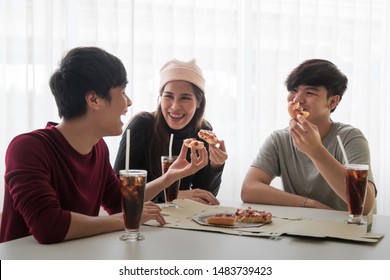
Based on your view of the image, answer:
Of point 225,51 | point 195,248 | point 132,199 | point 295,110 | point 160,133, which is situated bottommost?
point 195,248

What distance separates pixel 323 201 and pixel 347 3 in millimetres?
1957

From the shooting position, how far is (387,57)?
12.3ft

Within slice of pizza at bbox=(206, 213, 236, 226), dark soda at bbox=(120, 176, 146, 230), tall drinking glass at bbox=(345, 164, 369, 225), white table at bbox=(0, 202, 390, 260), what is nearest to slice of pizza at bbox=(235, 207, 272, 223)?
slice of pizza at bbox=(206, 213, 236, 226)

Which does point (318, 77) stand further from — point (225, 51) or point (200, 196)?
point (225, 51)

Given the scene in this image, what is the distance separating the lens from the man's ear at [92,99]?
1673mm

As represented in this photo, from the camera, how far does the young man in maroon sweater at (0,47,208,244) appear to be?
143cm

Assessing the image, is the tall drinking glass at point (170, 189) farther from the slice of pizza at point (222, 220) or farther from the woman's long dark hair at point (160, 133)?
the woman's long dark hair at point (160, 133)

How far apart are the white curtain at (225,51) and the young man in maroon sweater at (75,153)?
6.09 feet

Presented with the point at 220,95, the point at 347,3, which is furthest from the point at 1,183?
the point at 347,3

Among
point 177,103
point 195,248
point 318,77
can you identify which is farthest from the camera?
point 177,103

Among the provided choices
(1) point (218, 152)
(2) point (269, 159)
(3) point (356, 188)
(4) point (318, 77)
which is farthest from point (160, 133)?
(3) point (356, 188)

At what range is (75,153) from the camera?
168 cm

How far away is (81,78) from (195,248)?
0.67 m
